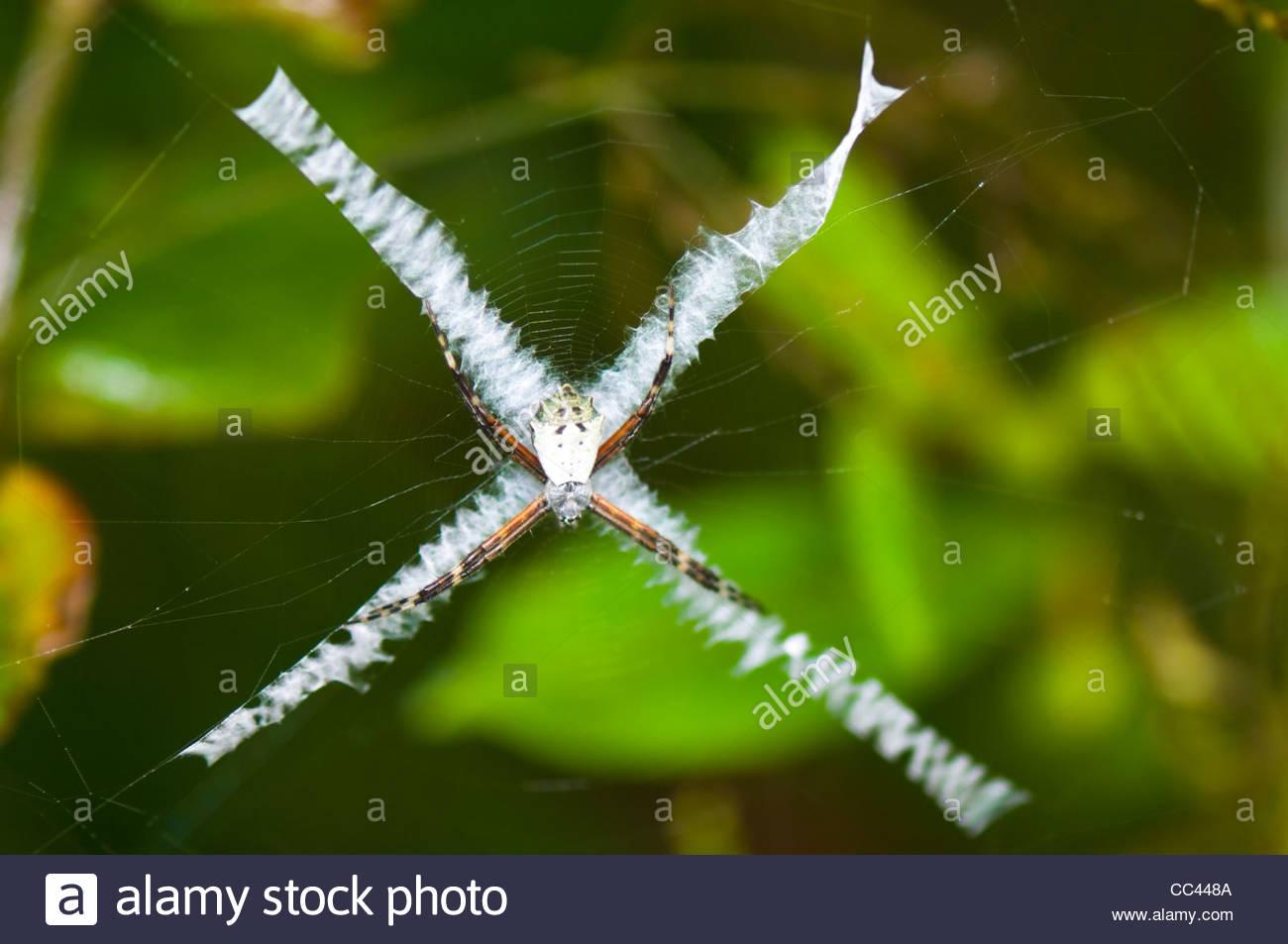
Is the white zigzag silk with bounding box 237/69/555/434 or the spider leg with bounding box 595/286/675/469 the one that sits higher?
the white zigzag silk with bounding box 237/69/555/434

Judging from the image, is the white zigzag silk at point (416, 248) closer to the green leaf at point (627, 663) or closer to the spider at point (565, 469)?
the spider at point (565, 469)

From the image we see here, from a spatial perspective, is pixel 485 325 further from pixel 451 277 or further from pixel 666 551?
pixel 666 551

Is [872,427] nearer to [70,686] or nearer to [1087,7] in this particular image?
[1087,7]

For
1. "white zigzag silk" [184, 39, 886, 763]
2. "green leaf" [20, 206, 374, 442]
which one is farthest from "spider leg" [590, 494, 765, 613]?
"green leaf" [20, 206, 374, 442]

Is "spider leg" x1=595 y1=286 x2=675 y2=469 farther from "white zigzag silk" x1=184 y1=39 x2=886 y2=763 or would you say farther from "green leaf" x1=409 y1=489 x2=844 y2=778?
"green leaf" x1=409 y1=489 x2=844 y2=778

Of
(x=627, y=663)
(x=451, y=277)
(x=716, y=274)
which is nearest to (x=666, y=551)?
(x=627, y=663)

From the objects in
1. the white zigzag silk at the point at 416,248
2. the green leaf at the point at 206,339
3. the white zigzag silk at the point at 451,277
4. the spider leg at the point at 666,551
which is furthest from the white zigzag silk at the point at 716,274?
the green leaf at the point at 206,339
